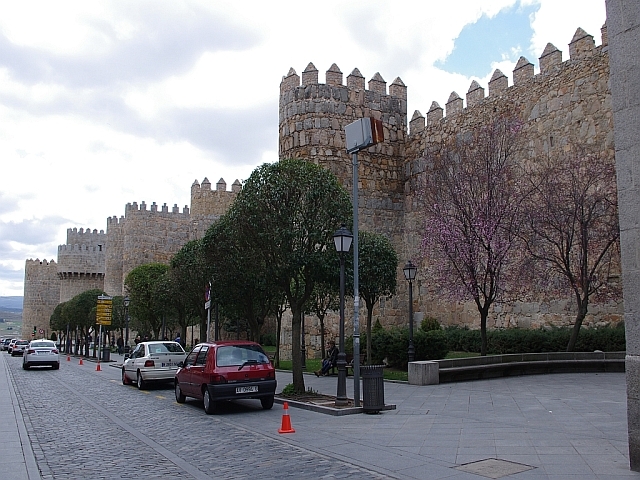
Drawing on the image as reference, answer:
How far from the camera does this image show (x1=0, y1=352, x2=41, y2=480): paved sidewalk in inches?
288

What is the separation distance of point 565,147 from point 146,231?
140 ft

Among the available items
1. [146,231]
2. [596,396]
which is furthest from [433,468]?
[146,231]

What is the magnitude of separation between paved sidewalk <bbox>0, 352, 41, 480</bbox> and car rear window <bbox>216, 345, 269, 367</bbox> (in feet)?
12.9

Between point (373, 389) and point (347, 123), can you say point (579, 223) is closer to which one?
point (373, 389)

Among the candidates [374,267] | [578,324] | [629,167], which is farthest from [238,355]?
[578,324]

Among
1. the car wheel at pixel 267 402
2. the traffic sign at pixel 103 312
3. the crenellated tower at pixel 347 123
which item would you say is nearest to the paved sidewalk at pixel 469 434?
the car wheel at pixel 267 402

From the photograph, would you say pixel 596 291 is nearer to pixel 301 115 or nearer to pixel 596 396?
pixel 596 396

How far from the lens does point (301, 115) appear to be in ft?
88.2

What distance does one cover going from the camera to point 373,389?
38.7ft

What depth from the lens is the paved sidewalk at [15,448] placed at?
7.32 meters

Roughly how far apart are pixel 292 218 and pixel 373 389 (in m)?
4.77

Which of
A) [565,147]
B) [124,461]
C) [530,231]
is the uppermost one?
[565,147]

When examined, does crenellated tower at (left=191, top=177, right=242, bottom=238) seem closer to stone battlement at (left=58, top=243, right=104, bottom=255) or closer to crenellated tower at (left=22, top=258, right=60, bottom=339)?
stone battlement at (left=58, top=243, right=104, bottom=255)

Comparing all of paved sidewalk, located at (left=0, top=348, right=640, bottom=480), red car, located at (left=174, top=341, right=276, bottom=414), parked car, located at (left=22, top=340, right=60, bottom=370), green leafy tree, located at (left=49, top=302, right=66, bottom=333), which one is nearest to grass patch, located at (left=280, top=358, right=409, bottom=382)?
paved sidewalk, located at (left=0, top=348, right=640, bottom=480)
